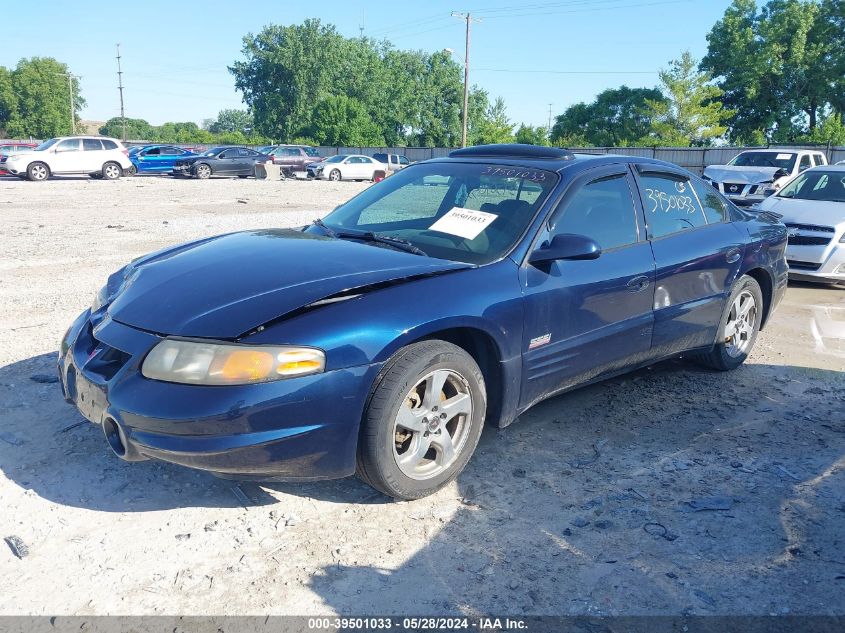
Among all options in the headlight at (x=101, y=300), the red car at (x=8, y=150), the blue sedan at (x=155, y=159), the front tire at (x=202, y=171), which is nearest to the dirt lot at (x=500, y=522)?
the headlight at (x=101, y=300)

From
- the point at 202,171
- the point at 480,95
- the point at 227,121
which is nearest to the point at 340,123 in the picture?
the point at 480,95

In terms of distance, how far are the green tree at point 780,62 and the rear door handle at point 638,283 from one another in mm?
50178

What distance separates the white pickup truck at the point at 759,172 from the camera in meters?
15.6

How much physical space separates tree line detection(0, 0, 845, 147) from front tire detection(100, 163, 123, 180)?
109ft

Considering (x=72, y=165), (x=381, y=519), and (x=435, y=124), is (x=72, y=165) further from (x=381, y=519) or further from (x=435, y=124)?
(x=435, y=124)

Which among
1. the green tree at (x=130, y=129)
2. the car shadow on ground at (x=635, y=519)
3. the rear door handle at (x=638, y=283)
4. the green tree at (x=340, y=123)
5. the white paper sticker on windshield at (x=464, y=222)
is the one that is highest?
the green tree at (x=130, y=129)

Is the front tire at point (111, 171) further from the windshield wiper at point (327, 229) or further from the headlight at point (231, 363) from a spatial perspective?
the headlight at point (231, 363)

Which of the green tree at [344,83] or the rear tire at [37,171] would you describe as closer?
the rear tire at [37,171]

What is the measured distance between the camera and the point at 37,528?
2.95 meters

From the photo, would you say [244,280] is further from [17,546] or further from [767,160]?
[767,160]

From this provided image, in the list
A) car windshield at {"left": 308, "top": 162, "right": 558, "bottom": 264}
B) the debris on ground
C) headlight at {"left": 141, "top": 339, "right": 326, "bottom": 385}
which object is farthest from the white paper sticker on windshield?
the debris on ground

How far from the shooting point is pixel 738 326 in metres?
5.20

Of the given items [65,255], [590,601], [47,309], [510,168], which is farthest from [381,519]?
[65,255]

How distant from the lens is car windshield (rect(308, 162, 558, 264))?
3676 mm
